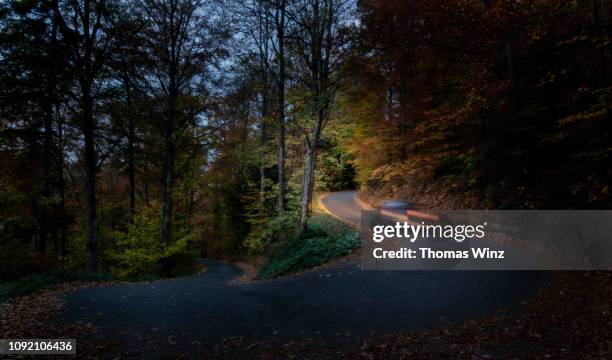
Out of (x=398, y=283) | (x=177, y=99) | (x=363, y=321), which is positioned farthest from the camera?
(x=177, y=99)

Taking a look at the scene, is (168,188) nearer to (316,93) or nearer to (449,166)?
(316,93)

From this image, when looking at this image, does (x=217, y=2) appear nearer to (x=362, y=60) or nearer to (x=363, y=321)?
(x=362, y=60)

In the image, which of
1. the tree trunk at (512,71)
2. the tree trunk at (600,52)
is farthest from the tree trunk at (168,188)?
the tree trunk at (600,52)

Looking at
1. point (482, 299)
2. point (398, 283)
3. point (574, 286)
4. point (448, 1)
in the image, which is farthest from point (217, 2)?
point (574, 286)

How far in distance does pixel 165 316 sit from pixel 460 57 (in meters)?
13.7

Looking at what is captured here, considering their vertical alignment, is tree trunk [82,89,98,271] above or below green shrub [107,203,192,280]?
above

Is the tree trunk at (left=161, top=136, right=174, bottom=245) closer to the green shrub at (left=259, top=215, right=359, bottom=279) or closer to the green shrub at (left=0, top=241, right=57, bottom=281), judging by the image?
the green shrub at (left=0, top=241, right=57, bottom=281)

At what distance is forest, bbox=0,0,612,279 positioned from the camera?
Result: 29.3 ft

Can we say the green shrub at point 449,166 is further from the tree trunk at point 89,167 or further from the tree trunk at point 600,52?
the tree trunk at point 89,167

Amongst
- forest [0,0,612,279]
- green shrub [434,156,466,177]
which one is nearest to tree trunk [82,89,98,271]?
forest [0,0,612,279]

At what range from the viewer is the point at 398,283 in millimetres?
8430

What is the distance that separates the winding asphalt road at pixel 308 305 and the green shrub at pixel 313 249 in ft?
7.57

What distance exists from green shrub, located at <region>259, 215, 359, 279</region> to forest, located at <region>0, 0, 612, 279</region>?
111 cm

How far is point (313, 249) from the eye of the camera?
41.3 feet
